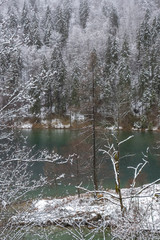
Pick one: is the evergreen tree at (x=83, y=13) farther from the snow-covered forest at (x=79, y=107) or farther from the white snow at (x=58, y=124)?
the white snow at (x=58, y=124)

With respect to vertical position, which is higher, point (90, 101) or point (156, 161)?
point (90, 101)

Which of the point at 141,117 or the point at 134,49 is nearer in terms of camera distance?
the point at 141,117

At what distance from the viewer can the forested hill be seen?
327 cm

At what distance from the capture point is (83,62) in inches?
2125

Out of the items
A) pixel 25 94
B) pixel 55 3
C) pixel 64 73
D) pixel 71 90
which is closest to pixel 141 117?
pixel 71 90

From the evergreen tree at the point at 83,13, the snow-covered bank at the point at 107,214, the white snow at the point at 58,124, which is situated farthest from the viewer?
the evergreen tree at the point at 83,13

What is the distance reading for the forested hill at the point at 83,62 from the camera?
10.7ft

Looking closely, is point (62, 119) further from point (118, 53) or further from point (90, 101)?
point (90, 101)

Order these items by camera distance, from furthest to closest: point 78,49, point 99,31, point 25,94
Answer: point 99,31
point 78,49
point 25,94

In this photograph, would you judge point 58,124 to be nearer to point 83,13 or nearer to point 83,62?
point 83,62

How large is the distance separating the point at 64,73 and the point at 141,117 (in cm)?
1977

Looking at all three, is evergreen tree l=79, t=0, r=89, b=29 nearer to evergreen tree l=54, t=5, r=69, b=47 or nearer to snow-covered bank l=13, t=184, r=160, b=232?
evergreen tree l=54, t=5, r=69, b=47

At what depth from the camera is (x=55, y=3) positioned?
92.8 m

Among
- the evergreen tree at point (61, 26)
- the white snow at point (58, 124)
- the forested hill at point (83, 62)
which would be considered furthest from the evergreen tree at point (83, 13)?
Answer: the white snow at point (58, 124)
